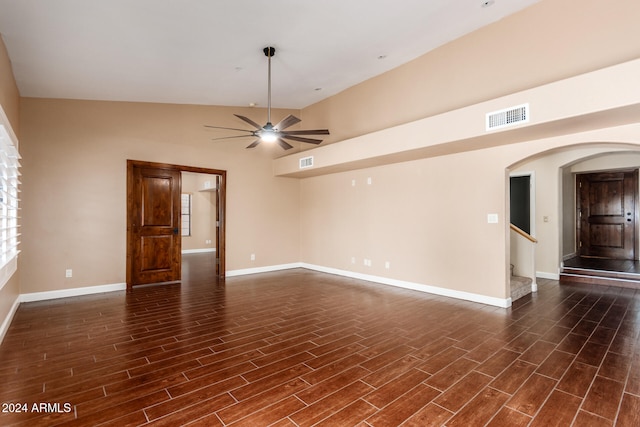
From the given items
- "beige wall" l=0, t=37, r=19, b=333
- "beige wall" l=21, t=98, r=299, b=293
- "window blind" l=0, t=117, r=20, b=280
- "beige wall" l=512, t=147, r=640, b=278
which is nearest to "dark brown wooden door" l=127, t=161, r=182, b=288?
"beige wall" l=21, t=98, r=299, b=293

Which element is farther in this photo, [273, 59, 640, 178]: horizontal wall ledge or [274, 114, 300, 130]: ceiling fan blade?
[274, 114, 300, 130]: ceiling fan blade

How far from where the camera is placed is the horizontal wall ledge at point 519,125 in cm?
293

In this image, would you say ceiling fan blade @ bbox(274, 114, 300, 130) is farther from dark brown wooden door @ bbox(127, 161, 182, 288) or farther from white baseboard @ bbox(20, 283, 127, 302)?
white baseboard @ bbox(20, 283, 127, 302)

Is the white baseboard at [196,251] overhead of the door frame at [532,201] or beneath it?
beneath

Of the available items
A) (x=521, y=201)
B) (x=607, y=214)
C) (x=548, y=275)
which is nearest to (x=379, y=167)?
(x=521, y=201)

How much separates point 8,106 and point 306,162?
446 cm

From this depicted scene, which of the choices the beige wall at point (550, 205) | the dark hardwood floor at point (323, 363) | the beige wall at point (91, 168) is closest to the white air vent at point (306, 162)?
the beige wall at point (91, 168)

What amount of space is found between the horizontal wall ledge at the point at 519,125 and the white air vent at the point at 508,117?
4cm

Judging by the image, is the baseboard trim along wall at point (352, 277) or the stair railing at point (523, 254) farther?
the stair railing at point (523, 254)

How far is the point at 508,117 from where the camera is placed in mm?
3629

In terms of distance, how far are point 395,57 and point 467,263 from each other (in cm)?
343

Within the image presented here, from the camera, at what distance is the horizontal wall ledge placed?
2.93m

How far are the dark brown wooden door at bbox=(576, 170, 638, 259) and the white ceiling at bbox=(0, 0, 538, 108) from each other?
6789mm

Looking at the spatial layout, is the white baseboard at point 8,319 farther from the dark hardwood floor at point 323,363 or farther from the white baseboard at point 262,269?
the white baseboard at point 262,269
